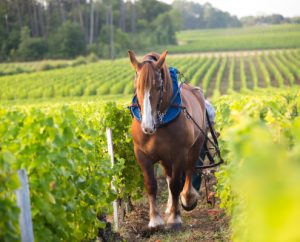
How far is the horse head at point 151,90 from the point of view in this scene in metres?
5.33

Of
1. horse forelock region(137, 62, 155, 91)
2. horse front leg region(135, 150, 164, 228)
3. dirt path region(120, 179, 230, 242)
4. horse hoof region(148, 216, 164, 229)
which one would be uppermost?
horse forelock region(137, 62, 155, 91)

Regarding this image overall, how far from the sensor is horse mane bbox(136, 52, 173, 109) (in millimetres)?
5453

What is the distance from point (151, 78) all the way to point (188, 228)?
2.06 meters

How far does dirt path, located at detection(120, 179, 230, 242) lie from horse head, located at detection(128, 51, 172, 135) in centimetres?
134

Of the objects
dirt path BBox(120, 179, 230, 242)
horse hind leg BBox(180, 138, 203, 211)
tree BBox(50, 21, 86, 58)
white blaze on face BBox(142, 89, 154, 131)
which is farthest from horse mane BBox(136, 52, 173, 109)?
tree BBox(50, 21, 86, 58)

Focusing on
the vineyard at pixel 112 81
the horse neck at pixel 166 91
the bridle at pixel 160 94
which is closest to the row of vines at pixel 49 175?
the bridle at pixel 160 94

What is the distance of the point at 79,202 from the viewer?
4.24m

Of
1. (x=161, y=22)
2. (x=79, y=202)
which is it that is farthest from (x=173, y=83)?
(x=161, y=22)

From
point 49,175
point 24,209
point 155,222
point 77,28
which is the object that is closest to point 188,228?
A: point 155,222

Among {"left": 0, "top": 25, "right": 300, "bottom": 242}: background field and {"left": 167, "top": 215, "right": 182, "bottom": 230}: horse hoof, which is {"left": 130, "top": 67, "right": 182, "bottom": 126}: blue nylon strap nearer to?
{"left": 0, "top": 25, "right": 300, "bottom": 242}: background field

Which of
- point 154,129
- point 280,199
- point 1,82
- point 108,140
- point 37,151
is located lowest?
point 1,82

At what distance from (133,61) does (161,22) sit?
9723 cm

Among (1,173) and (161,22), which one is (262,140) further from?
(161,22)

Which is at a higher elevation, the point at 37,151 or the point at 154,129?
the point at 37,151
